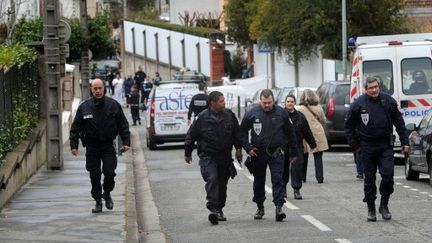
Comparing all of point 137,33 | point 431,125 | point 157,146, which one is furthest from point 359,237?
point 137,33

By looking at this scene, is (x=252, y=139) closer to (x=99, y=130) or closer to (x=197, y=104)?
(x=99, y=130)

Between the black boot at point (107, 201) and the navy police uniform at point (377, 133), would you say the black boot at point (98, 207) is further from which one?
the navy police uniform at point (377, 133)

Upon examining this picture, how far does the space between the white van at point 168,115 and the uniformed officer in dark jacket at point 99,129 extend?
645 inches

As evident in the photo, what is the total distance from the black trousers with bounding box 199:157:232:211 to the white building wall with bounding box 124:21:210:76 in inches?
2043

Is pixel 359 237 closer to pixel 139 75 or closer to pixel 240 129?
pixel 240 129

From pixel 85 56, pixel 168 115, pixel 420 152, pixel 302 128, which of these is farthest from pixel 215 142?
pixel 85 56

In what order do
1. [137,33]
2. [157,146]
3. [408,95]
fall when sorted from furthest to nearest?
[137,33] → [157,146] → [408,95]

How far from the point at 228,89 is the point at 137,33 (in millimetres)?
33530

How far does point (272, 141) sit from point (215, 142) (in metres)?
0.75

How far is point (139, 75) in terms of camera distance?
2315 inches

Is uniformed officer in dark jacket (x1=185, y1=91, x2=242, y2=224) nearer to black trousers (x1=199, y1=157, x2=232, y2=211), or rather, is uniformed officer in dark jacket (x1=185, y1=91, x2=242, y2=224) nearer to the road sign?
black trousers (x1=199, y1=157, x2=232, y2=211)

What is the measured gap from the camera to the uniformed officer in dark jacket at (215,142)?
1480cm

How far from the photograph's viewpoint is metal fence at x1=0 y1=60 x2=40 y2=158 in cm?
1756

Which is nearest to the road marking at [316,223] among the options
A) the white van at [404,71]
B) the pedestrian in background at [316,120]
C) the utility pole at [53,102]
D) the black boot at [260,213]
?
the black boot at [260,213]
